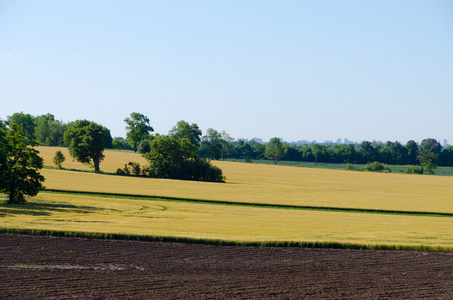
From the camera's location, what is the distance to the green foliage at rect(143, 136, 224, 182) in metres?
79.9

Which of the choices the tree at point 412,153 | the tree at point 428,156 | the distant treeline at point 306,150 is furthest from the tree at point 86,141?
the tree at point 412,153

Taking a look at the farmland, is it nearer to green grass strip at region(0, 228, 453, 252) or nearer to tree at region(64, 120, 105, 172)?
green grass strip at region(0, 228, 453, 252)

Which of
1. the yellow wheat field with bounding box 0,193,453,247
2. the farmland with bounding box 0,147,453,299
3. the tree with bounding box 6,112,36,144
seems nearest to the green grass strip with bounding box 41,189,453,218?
the yellow wheat field with bounding box 0,193,453,247

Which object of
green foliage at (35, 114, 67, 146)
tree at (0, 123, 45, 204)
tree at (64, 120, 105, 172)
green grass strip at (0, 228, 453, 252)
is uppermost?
green foliage at (35, 114, 67, 146)

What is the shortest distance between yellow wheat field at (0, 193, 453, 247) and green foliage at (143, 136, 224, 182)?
1477 inches

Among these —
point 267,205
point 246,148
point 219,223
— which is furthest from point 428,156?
point 219,223

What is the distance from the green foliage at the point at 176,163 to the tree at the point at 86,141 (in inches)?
426

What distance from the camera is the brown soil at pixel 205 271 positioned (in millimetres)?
15000

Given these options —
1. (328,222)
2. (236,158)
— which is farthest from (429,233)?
(236,158)

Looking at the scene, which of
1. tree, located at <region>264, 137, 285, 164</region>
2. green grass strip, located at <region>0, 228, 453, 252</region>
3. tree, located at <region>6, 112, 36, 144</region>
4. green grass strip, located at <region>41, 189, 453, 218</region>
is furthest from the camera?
tree, located at <region>264, 137, 285, 164</region>

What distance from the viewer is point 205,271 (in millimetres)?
17703

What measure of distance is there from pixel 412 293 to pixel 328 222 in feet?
56.8

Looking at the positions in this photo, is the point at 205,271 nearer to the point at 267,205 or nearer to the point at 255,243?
the point at 255,243

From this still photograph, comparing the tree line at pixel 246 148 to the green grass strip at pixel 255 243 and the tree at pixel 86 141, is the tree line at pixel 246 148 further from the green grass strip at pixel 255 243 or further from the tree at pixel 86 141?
the green grass strip at pixel 255 243
